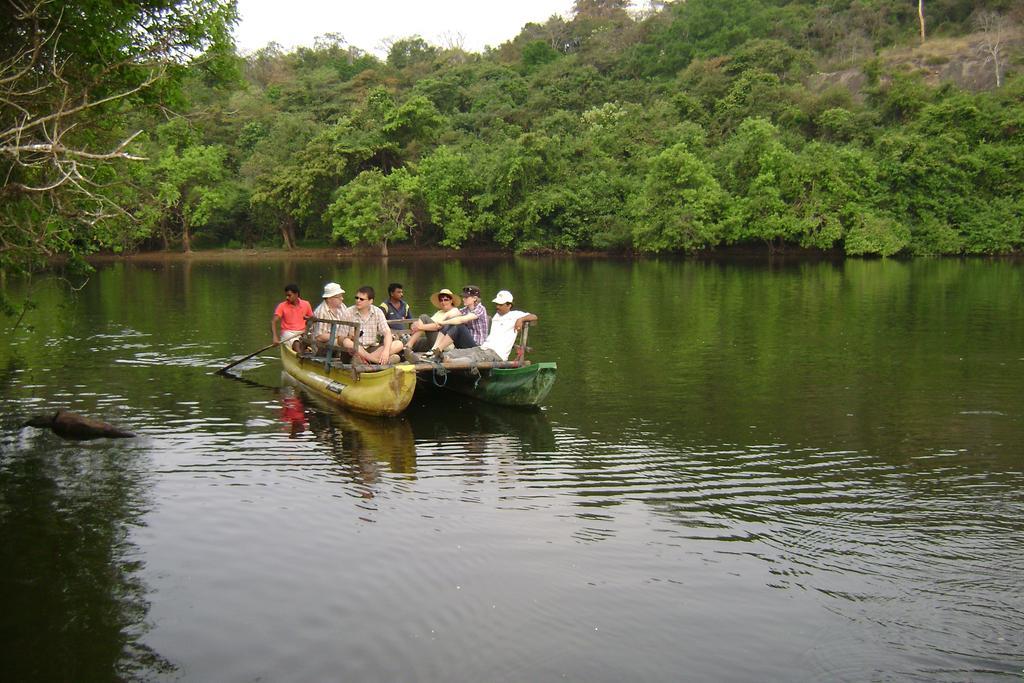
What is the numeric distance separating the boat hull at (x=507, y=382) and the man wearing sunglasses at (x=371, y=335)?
747 mm

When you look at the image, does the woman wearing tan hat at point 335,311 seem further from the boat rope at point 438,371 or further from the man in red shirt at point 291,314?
the man in red shirt at point 291,314

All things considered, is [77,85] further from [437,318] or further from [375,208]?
[375,208]

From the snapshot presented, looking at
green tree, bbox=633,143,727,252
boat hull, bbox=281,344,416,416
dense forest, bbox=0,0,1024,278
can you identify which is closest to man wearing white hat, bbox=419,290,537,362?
boat hull, bbox=281,344,416,416

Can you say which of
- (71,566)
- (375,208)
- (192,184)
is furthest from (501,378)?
(192,184)

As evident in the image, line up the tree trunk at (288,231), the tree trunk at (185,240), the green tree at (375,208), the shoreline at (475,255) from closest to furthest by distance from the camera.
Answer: the shoreline at (475,255) → the green tree at (375,208) → the tree trunk at (185,240) → the tree trunk at (288,231)

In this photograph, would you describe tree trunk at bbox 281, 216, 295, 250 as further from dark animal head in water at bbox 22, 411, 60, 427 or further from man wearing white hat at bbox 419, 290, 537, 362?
dark animal head in water at bbox 22, 411, 60, 427

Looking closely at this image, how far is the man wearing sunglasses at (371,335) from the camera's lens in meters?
13.2

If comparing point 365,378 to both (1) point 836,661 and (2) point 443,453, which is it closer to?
(2) point 443,453

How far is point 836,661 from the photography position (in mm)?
5844

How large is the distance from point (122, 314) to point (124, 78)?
16891 mm

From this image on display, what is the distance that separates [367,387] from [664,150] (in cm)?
4165

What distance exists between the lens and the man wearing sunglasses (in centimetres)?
1323

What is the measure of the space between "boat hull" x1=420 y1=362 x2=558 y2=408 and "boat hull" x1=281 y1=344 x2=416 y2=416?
805 millimetres

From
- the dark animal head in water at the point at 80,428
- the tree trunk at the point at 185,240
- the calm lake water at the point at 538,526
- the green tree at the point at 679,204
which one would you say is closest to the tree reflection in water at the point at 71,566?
the calm lake water at the point at 538,526
